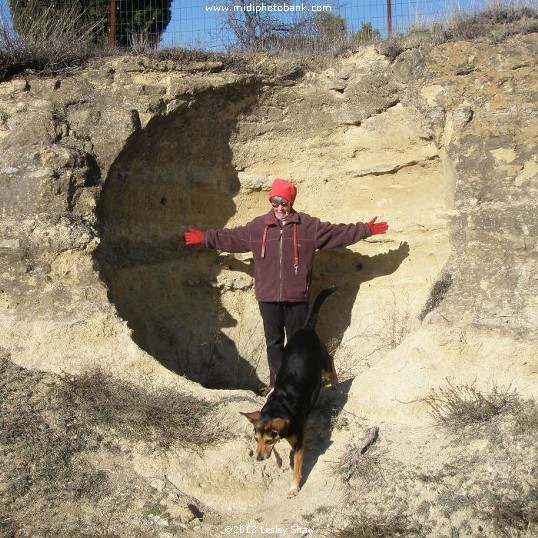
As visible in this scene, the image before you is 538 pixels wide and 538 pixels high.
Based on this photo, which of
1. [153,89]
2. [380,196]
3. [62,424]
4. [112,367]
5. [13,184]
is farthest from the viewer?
[380,196]

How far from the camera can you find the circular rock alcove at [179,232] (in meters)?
6.82

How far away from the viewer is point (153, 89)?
261 inches

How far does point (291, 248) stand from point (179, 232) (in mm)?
1650

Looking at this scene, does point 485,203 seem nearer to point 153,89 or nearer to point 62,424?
point 153,89

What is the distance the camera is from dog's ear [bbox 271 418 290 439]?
4.72 m

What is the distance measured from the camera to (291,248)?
20.0 ft

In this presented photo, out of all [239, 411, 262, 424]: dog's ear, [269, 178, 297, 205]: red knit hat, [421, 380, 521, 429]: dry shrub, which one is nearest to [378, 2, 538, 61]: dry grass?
[269, 178, 297, 205]: red knit hat

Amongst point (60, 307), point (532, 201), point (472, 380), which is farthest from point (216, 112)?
point (472, 380)

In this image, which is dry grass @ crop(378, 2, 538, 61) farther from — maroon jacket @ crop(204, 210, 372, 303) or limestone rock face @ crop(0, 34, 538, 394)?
maroon jacket @ crop(204, 210, 372, 303)

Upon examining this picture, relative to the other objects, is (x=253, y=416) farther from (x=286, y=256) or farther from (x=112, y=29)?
(x=112, y=29)

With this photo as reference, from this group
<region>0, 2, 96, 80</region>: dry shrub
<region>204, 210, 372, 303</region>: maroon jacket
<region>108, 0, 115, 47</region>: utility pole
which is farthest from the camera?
<region>108, 0, 115, 47</region>: utility pole

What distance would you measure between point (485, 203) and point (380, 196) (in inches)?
51.3

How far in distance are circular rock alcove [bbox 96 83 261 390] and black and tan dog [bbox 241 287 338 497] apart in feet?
5.77

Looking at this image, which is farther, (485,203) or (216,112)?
(216,112)
